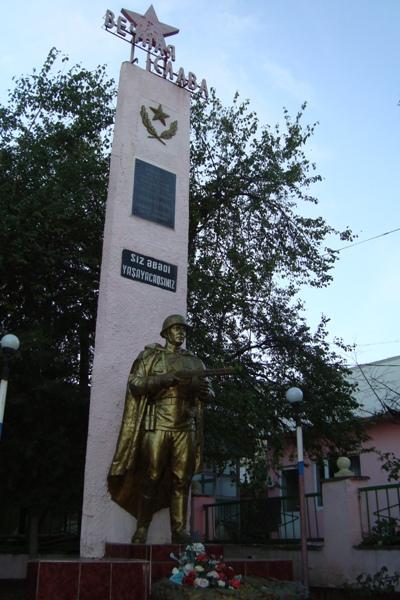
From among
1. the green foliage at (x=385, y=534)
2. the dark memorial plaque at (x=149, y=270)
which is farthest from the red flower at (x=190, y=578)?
the green foliage at (x=385, y=534)

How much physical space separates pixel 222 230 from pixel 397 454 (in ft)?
23.3

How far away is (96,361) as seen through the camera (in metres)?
7.12

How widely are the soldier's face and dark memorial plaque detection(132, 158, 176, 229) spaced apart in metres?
1.74

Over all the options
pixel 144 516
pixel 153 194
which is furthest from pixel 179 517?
pixel 153 194

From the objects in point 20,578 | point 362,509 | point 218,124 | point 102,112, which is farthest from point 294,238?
point 20,578

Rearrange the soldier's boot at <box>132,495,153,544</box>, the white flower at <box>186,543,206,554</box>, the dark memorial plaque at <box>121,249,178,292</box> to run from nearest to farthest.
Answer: the white flower at <box>186,543,206,554</box>, the soldier's boot at <box>132,495,153,544</box>, the dark memorial plaque at <box>121,249,178,292</box>

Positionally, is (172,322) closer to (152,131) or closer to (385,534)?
(152,131)

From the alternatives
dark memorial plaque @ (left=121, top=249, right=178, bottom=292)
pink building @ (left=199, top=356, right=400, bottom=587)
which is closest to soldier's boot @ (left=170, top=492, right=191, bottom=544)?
dark memorial plaque @ (left=121, top=249, right=178, bottom=292)

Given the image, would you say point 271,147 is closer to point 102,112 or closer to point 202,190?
point 202,190

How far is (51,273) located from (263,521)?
6.27 metres

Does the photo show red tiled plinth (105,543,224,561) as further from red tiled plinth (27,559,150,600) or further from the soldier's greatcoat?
the soldier's greatcoat

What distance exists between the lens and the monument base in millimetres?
5098

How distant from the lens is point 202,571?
548cm

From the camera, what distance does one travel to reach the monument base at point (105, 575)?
5098 mm
